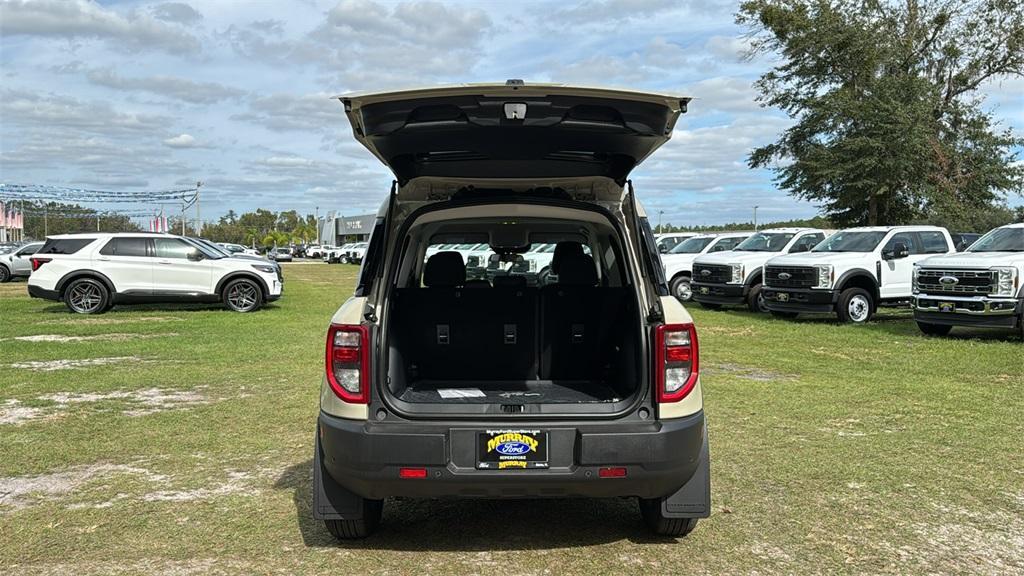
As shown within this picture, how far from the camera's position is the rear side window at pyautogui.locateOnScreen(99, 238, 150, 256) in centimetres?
1822

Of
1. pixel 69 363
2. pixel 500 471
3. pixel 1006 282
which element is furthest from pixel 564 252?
pixel 1006 282

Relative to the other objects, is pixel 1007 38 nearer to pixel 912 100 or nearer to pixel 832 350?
pixel 912 100

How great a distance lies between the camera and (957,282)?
42.8 feet

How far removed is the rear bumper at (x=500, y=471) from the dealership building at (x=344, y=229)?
90679 mm

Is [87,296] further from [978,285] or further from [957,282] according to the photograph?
[978,285]

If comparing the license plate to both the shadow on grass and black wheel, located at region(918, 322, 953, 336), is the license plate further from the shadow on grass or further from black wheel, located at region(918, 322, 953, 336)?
black wheel, located at region(918, 322, 953, 336)

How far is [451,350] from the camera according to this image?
5.15 m

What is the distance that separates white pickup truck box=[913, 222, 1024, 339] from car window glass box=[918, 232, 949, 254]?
9.05 ft

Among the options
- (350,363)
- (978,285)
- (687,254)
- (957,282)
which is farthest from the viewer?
(687,254)

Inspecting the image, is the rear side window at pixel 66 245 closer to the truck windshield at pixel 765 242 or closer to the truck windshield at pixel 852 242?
the truck windshield at pixel 765 242

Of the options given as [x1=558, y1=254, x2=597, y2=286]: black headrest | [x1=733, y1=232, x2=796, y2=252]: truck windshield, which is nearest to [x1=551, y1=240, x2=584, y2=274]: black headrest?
[x1=558, y1=254, x2=597, y2=286]: black headrest

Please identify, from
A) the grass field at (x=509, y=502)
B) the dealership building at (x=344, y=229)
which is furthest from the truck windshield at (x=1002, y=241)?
the dealership building at (x=344, y=229)

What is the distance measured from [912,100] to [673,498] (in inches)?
1074

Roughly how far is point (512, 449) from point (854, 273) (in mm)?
13637
